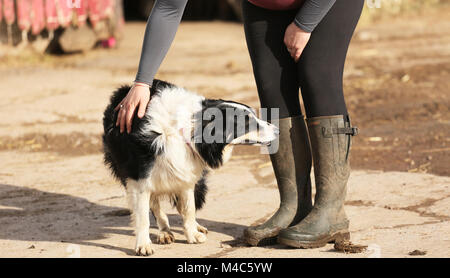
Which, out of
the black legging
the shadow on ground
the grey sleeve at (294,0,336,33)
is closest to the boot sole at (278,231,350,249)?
the shadow on ground

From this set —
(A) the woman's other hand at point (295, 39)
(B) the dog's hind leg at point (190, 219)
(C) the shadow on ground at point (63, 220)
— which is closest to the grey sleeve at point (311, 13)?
(A) the woman's other hand at point (295, 39)

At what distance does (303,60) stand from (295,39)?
13 cm

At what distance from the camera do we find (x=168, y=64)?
9844mm

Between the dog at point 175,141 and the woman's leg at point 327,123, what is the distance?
24 cm

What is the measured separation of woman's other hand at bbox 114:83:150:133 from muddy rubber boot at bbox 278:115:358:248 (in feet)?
2.68

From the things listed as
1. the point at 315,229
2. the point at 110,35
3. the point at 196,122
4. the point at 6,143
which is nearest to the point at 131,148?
the point at 196,122

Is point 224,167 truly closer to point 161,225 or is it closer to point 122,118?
point 161,225

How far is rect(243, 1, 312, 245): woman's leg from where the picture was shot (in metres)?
3.73

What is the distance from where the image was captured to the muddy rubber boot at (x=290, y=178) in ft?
12.5

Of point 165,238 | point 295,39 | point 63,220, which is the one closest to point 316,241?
point 165,238

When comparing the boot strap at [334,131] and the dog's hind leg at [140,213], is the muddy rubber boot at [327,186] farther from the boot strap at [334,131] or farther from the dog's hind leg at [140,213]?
the dog's hind leg at [140,213]

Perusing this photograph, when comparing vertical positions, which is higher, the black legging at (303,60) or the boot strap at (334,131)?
the black legging at (303,60)

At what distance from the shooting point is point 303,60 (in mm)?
Answer: 3631

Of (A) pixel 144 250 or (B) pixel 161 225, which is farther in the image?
(B) pixel 161 225
